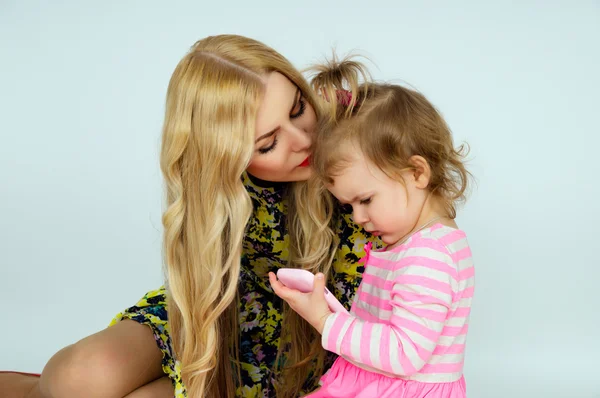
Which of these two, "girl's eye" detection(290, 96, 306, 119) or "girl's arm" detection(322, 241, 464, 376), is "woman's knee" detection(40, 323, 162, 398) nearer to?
"girl's arm" detection(322, 241, 464, 376)

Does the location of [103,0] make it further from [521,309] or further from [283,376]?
[521,309]

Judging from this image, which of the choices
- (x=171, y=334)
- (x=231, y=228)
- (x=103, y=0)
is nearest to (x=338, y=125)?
(x=231, y=228)

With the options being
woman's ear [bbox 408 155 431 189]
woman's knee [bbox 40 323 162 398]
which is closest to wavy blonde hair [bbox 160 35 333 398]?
woman's knee [bbox 40 323 162 398]

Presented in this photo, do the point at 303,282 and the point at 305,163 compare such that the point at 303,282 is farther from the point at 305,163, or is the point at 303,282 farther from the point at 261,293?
the point at 261,293

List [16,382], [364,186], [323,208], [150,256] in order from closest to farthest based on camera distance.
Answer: [364,186], [323,208], [16,382], [150,256]

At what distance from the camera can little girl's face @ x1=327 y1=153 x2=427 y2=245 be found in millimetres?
2064

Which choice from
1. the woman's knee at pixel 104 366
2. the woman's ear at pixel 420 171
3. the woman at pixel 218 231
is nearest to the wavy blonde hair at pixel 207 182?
the woman at pixel 218 231

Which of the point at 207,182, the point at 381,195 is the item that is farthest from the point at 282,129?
the point at 381,195

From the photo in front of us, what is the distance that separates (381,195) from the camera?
6.80 ft

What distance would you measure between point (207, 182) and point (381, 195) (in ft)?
1.80

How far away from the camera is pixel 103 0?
151 inches

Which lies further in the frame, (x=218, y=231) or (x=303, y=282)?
(x=218, y=231)

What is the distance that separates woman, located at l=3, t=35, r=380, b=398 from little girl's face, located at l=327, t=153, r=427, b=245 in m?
0.31

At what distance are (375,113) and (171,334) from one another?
0.94 meters
